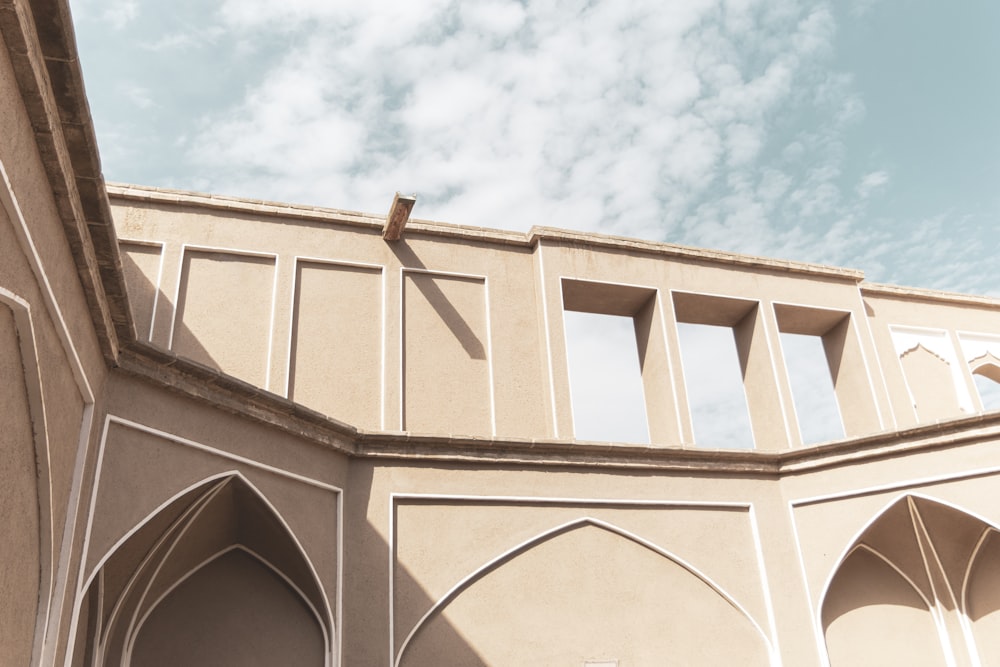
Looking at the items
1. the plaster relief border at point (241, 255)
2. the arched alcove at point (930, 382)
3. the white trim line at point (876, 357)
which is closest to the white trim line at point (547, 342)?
the plaster relief border at point (241, 255)

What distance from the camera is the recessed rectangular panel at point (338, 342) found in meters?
9.73

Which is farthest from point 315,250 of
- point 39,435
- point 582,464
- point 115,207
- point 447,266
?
point 39,435

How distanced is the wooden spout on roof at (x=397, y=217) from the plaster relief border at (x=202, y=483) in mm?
3458

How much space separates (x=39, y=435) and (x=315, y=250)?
18.6ft

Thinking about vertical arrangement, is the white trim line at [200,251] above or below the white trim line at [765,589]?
above

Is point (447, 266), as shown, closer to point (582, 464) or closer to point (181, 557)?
point (582, 464)

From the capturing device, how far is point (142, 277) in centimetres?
983

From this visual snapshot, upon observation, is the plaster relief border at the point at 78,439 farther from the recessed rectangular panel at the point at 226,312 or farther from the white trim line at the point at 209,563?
the recessed rectangular panel at the point at 226,312

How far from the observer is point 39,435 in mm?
5086

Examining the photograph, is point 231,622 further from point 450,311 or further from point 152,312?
point 450,311

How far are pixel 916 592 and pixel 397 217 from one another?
23.4ft

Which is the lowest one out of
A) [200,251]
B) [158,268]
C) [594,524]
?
[594,524]

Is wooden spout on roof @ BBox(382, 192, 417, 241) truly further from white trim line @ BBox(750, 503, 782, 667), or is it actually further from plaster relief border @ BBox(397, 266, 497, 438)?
white trim line @ BBox(750, 503, 782, 667)

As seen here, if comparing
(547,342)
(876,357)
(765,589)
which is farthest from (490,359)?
(876,357)
